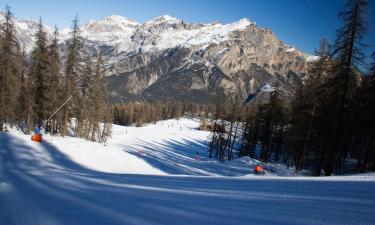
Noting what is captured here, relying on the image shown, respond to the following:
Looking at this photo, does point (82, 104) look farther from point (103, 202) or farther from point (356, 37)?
point (103, 202)

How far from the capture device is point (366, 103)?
89.9 ft

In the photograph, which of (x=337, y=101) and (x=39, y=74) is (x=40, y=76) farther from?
(x=337, y=101)

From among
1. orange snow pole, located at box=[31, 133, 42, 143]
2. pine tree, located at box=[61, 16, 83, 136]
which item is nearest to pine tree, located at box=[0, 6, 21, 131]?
pine tree, located at box=[61, 16, 83, 136]

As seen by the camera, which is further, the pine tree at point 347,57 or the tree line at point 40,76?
the tree line at point 40,76

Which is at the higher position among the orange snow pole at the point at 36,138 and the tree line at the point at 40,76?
the tree line at the point at 40,76

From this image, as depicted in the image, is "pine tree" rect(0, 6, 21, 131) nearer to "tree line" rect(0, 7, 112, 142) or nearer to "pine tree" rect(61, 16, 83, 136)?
"tree line" rect(0, 7, 112, 142)

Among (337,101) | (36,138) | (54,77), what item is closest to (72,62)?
(54,77)

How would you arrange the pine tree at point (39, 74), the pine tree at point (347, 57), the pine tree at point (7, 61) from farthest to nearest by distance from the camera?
the pine tree at point (39, 74), the pine tree at point (7, 61), the pine tree at point (347, 57)

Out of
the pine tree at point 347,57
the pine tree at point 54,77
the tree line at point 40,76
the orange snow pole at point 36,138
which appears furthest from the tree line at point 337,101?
the pine tree at point 54,77

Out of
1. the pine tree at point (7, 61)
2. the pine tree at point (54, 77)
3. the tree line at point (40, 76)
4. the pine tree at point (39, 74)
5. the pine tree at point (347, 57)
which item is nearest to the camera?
the pine tree at point (347, 57)

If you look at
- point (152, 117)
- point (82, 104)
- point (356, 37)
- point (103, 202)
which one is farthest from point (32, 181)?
point (152, 117)

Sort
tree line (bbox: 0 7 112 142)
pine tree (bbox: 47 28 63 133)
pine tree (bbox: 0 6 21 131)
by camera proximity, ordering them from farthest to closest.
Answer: pine tree (bbox: 47 28 63 133), tree line (bbox: 0 7 112 142), pine tree (bbox: 0 6 21 131)

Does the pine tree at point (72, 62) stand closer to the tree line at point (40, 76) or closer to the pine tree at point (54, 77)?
the tree line at point (40, 76)

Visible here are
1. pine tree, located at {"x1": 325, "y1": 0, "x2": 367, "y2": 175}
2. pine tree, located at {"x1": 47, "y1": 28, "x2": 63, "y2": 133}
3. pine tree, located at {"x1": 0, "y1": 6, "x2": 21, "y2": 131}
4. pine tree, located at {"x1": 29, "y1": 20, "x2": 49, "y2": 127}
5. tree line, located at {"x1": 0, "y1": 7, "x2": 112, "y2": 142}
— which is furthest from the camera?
pine tree, located at {"x1": 47, "y1": 28, "x2": 63, "y2": 133}
